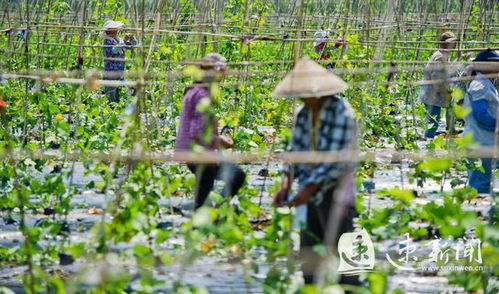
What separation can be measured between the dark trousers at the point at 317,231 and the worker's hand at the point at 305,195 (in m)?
0.09

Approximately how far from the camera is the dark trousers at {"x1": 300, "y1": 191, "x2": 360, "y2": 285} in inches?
133

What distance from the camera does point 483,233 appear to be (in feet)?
9.49

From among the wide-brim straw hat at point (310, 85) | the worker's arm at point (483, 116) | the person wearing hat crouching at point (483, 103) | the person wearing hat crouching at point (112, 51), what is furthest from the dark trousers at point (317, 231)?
the person wearing hat crouching at point (112, 51)

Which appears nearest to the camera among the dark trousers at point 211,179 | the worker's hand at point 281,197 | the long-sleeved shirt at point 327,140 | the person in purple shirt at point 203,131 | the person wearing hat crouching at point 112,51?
the long-sleeved shirt at point 327,140

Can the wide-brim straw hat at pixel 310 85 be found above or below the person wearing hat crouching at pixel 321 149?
above

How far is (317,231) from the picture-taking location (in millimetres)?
3488

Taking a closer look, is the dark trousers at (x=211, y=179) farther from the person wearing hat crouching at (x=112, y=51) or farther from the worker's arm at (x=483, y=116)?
the person wearing hat crouching at (x=112, y=51)

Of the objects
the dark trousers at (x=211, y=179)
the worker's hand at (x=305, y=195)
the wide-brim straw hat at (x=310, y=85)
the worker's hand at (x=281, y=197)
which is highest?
the wide-brim straw hat at (x=310, y=85)

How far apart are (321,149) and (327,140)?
0.13 ft

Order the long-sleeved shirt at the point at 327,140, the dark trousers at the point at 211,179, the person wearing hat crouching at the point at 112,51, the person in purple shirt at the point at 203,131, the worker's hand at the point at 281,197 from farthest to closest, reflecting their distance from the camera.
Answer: the person wearing hat crouching at the point at 112,51, the dark trousers at the point at 211,179, the person in purple shirt at the point at 203,131, the worker's hand at the point at 281,197, the long-sleeved shirt at the point at 327,140

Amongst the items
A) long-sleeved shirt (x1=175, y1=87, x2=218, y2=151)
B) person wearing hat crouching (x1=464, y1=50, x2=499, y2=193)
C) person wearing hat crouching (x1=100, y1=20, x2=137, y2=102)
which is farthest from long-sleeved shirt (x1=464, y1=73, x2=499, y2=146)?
person wearing hat crouching (x1=100, y1=20, x2=137, y2=102)

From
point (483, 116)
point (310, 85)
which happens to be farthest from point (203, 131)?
point (483, 116)

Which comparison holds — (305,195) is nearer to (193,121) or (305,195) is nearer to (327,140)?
(327,140)

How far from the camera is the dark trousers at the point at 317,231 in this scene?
3.38m
